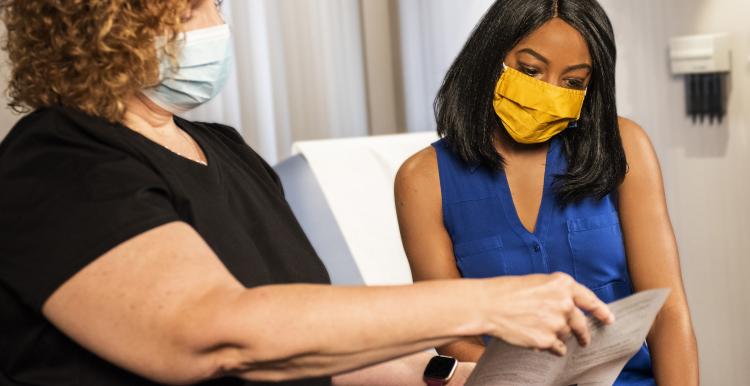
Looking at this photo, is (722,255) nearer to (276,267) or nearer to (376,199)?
(376,199)

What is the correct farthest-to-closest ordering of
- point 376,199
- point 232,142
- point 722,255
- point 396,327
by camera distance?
1. point 722,255
2. point 376,199
3. point 232,142
4. point 396,327

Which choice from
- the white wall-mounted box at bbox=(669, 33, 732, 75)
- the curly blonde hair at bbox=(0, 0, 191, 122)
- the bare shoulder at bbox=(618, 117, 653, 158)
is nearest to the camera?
the curly blonde hair at bbox=(0, 0, 191, 122)

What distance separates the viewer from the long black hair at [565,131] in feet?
5.21

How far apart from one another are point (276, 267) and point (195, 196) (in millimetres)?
168

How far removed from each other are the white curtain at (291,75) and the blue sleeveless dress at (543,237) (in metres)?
1.25

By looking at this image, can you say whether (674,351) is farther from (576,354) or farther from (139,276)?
(139,276)

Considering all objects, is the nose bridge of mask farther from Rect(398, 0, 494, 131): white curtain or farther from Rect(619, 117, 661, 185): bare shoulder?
Rect(398, 0, 494, 131): white curtain

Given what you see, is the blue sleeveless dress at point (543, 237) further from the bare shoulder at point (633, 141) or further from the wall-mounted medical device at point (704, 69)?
the wall-mounted medical device at point (704, 69)

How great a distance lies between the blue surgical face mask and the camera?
1064 mm

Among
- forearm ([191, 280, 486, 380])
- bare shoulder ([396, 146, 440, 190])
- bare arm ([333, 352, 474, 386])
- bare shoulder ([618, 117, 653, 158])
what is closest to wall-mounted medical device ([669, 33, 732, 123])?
bare shoulder ([618, 117, 653, 158])

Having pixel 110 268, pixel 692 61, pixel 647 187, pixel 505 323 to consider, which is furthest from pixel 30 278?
pixel 692 61

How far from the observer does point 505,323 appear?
2.80 feet

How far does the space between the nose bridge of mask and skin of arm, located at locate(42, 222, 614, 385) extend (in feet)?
2.44

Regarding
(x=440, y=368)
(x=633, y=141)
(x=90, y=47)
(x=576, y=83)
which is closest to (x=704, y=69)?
(x=633, y=141)
